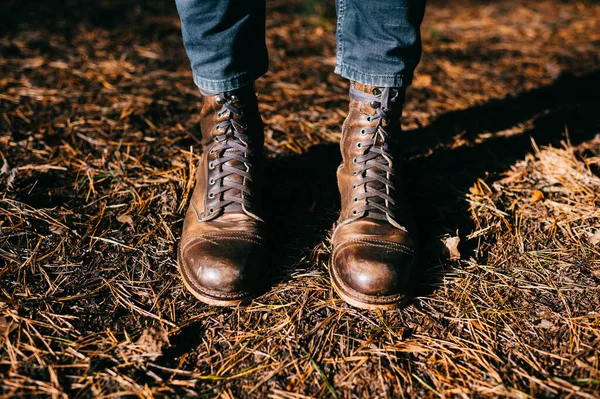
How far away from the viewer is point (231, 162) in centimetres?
177

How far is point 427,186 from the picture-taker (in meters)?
2.10

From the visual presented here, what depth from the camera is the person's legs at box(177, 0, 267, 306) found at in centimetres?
154

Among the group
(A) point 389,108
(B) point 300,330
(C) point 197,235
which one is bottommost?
(B) point 300,330

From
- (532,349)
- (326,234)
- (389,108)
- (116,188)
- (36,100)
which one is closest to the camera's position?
(532,349)

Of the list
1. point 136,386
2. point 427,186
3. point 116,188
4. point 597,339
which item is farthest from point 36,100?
point 597,339

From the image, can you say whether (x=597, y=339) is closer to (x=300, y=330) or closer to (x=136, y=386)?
(x=300, y=330)

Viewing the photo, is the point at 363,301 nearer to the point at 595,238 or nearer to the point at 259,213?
the point at 259,213

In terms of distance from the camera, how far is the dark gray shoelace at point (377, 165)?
1.71 meters

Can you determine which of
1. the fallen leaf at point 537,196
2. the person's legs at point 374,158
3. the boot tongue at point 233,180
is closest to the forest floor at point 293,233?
the fallen leaf at point 537,196

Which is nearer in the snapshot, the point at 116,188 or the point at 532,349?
the point at 532,349

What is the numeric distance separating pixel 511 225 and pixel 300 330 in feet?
3.19

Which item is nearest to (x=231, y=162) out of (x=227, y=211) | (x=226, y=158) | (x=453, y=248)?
(x=226, y=158)

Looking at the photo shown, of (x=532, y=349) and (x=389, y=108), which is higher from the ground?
(x=389, y=108)

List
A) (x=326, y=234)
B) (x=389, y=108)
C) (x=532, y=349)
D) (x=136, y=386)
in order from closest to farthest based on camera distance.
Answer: (x=136, y=386), (x=532, y=349), (x=389, y=108), (x=326, y=234)
